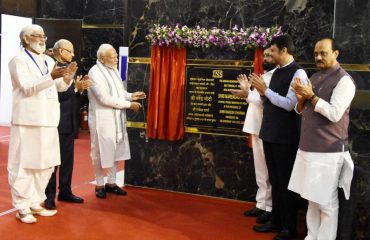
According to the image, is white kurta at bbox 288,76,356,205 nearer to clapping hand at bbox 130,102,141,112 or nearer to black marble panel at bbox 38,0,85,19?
clapping hand at bbox 130,102,141,112

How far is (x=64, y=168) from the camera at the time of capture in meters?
4.92

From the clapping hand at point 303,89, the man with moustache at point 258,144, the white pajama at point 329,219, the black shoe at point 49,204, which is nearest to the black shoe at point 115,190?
the black shoe at point 49,204

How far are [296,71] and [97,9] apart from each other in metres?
7.34

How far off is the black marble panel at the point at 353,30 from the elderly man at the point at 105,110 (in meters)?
2.43

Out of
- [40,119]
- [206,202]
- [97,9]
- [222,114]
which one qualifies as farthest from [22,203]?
[97,9]

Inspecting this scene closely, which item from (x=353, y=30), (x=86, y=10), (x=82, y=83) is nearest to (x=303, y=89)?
(x=353, y=30)

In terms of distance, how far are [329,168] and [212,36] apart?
2.25 meters

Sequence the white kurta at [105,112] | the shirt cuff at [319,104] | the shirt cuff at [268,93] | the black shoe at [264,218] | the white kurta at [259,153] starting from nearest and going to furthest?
1. the shirt cuff at [319,104]
2. the shirt cuff at [268,93]
3. the black shoe at [264,218]
4. the white kurta at [259,153]
5. the white kurta at [105,112]

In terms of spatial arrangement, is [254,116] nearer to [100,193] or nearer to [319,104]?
[319,104]

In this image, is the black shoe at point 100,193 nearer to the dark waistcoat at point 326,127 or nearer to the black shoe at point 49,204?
the black shoe at point 49,204

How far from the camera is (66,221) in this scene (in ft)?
14.2

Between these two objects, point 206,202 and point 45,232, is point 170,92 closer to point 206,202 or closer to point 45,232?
point 206,202

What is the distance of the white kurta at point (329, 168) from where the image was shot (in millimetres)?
3305

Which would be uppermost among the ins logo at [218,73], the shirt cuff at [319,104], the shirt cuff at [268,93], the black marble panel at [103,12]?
the black marble panel at [103,12]
